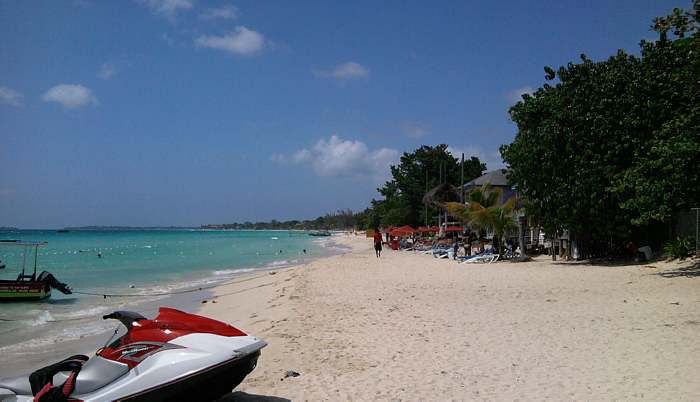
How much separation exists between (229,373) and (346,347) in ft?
10.2

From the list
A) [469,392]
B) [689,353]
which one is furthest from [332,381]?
[689,353]

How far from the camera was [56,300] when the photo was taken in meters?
18.0

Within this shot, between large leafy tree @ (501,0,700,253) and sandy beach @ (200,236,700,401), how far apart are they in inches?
103

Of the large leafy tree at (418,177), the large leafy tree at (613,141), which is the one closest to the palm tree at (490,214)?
the large leafy tree at (613,141)

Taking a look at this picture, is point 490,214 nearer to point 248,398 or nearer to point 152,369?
point 248,398

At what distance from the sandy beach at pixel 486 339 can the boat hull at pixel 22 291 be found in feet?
24.8

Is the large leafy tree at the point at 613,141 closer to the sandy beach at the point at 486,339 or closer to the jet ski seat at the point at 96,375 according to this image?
the sandy beach at the point at 486,339

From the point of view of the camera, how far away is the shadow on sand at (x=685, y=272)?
1286 cm

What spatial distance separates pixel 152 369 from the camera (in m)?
4.21

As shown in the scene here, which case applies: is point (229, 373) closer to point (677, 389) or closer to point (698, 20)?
point (677, 389)

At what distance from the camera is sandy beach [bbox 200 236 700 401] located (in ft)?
17.5

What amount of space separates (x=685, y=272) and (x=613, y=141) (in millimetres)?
4979

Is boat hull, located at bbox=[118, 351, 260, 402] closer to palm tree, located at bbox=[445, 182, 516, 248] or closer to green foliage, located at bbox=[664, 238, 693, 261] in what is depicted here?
green foliage, located at bbox=[664, 238, 693, 261]

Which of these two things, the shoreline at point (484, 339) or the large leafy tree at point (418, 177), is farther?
the large leafy tree at point (418, 177)
